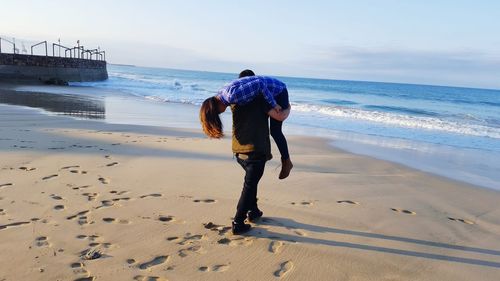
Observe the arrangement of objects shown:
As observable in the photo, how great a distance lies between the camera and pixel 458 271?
3633mm

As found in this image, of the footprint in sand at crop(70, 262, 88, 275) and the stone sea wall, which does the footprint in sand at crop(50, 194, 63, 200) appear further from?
the stone sea wall

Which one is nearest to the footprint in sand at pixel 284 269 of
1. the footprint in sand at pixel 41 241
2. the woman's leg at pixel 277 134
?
the woman's leg at pixel 277 134

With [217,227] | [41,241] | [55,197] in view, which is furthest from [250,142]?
[55,197]

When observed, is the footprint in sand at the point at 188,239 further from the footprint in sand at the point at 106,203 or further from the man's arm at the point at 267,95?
the man's arm at the point at 267,95

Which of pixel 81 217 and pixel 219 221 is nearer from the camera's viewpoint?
pixel 81 217

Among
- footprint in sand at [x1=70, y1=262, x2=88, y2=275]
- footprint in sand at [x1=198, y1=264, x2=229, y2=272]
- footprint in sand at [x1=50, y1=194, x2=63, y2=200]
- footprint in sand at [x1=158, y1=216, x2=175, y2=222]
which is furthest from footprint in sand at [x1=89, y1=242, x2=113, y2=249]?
footprint in sand at [x1=50, y1=194, x2=63, y2=200]

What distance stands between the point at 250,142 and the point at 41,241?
2132 millimetres

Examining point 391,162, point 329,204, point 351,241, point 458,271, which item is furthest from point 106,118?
point 458,271

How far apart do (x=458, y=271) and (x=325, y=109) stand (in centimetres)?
2129

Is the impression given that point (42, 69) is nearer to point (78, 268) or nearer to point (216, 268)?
point (78, 268)

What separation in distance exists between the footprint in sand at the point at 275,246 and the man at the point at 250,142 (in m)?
0.35

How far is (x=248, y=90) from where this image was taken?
3777mm

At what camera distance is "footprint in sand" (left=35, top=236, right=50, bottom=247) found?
3.63m

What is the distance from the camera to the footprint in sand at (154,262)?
3.38 m
